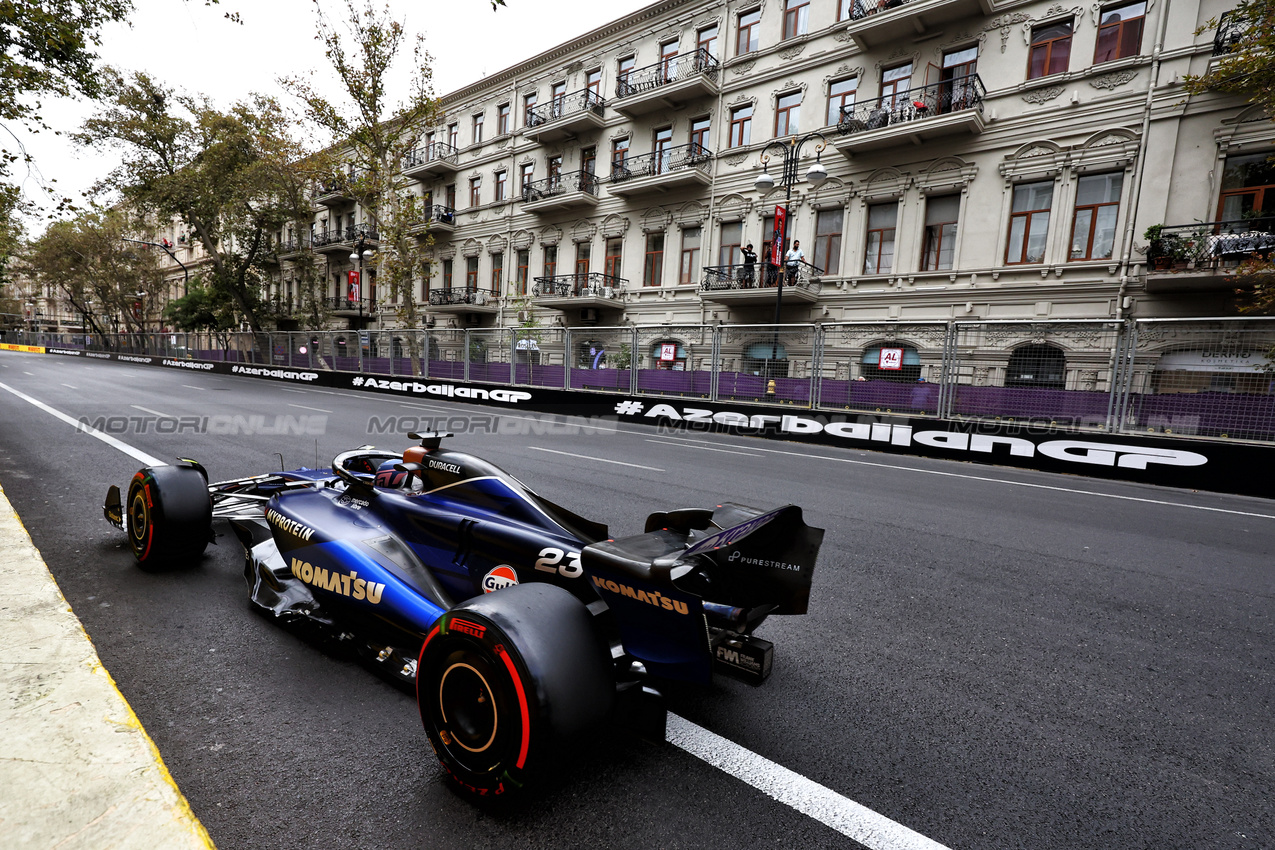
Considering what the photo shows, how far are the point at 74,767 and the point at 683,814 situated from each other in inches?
70.8

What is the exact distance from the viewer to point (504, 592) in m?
1.89

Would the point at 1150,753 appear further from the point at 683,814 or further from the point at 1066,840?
the point at 683,814

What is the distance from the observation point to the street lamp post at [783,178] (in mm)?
13898

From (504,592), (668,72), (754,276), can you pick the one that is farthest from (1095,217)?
(504,592)

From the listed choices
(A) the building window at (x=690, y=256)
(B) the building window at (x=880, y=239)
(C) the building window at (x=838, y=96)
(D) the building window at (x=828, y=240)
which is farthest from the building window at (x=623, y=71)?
(B) the building window at (x=880, y=239)

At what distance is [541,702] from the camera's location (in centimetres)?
165

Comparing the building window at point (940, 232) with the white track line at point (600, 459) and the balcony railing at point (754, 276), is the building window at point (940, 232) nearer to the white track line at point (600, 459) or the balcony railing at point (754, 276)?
the balcony railing at point (754, 276)

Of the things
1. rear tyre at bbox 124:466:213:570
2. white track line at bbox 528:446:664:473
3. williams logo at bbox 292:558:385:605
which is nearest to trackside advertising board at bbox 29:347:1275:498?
white track line at bbox 528:446:664:473

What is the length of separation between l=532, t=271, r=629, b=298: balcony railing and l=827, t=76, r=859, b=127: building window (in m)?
10.0

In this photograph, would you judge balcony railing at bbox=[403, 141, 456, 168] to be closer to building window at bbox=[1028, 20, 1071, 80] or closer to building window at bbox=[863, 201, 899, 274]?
building window at bbox=[863, 201, 899, 274]

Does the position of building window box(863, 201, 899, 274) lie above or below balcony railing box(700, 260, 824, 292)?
Result: above

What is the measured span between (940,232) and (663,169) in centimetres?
1128

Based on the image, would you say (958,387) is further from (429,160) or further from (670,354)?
(429,160)

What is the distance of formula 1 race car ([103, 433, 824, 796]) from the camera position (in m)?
1.74
